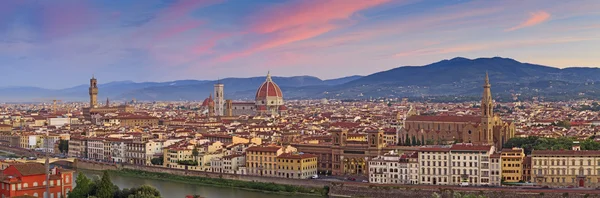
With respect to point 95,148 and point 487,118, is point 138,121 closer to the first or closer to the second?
point 95,148

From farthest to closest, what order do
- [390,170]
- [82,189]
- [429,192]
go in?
[390,170] → [429,192] → [82,189]

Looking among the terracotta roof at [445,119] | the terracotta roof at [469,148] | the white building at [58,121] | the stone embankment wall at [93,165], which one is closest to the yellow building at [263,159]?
the terracotta roof at [469,148]

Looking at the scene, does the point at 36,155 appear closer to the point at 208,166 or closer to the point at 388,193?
the point at 208,166

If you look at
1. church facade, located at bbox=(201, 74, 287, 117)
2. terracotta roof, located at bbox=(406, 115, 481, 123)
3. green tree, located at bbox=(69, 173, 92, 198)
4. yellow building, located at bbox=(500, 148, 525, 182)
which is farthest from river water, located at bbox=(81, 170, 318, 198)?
church facade, located at bbox=(201, 74, 287, 117)

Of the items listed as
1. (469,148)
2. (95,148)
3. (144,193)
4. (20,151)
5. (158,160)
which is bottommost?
(20,151)

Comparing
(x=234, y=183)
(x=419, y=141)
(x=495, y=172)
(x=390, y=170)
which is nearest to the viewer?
(x=495, y=172)

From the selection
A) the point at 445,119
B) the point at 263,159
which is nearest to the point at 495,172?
the point at 263,159

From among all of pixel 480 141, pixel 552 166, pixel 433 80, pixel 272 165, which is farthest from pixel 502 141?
pixel 433 80

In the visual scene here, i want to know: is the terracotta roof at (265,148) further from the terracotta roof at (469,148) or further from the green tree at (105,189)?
the green tree at (105,189)
